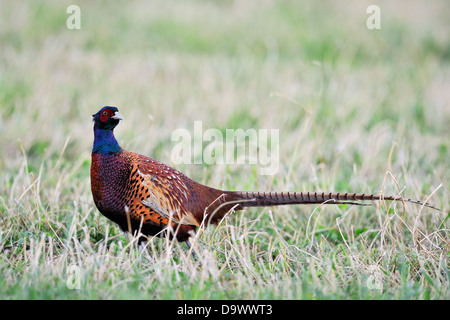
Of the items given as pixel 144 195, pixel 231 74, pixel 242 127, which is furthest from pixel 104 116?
pixel 231 74

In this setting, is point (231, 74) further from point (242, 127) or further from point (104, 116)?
point (104, 116)

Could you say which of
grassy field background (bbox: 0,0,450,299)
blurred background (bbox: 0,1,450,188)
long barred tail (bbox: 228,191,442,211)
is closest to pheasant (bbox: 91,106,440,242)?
long barred tail (bbox: 228,191,442,211)

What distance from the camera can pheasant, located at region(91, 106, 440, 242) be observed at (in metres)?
2.92

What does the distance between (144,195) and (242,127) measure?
324cm

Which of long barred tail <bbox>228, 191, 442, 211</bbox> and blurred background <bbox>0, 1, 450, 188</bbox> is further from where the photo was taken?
blurred background <bbox>0, 1, 450, 188</bbox>

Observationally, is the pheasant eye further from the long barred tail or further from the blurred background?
the blurred background

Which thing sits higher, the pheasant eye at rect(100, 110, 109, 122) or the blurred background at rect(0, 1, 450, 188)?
the blurred background at rect(0, 1, 450, 188)

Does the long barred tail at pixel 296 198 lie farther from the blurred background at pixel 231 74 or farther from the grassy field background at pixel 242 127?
the blurred background at pixel 231 74

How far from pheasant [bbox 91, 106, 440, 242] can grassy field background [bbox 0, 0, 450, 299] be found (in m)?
0.15

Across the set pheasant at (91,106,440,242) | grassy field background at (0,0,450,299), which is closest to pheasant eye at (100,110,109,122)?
pheasant at (91,106,440,242)

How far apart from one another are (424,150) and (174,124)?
8.95 feet

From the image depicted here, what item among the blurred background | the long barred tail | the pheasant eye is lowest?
the long barred tail

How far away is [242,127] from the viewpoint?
19.9 feet

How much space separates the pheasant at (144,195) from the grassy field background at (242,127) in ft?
0.50
